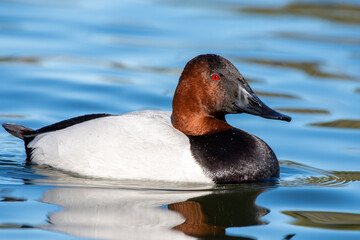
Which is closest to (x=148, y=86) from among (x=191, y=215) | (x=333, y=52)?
(x=333, y=52)

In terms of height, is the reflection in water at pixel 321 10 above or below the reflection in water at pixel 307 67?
A: above

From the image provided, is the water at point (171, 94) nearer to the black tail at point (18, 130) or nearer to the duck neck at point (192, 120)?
the black tail at point (18, 130)

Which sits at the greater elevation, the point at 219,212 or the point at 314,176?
the point at 314,176

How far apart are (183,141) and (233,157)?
43 centimetres

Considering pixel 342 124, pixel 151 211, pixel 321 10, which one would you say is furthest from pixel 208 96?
pixel 321 10

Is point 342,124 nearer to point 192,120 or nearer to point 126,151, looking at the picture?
point 192,120

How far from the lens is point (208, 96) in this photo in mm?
6113

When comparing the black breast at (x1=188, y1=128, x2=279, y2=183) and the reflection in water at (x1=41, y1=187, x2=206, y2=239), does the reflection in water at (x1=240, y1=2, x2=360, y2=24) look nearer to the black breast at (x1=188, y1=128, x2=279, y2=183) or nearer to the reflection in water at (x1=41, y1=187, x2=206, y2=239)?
the black breast at (x1=188, y1=128, x2=279, y2=183)

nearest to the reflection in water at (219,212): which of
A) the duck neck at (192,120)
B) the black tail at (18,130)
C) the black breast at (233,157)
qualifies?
the black breast at (233,157)

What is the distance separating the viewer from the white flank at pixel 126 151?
581 centimetres

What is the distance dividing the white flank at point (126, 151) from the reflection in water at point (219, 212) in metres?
0.29

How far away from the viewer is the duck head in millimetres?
6086

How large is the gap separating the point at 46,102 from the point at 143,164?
11.8 ft

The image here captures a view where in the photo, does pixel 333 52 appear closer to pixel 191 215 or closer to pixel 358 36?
pixel 358 36
